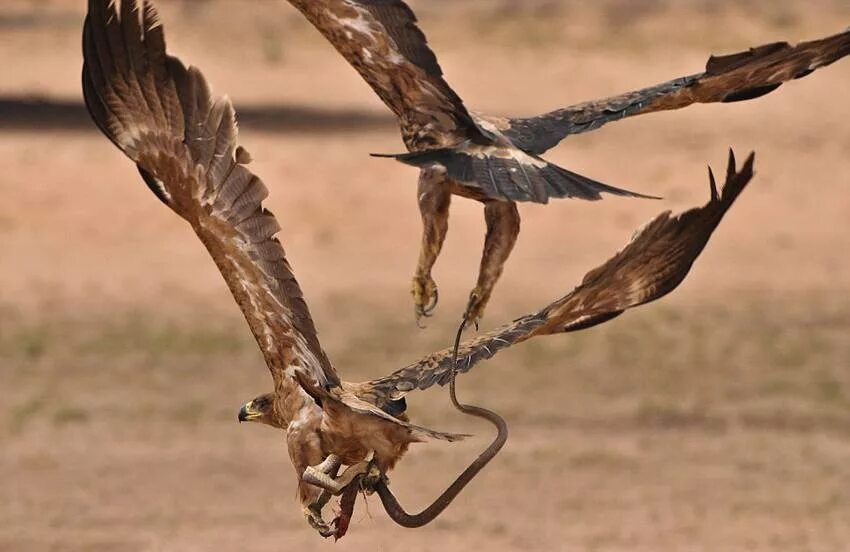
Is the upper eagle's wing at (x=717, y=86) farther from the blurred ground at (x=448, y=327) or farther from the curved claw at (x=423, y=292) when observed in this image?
the blurred ground at (x=448, y=327)

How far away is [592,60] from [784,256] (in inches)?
318

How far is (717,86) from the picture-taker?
718 centimetres

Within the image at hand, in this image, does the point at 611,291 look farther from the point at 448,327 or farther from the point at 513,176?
the point at 448,327

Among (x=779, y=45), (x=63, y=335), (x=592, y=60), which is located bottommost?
(x=63, y=335)

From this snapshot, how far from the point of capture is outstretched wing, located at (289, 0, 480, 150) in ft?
22.7

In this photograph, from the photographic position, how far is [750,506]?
13.1m

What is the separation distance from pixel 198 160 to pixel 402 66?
4.61ft

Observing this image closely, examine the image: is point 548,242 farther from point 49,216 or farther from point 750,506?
point 750,506

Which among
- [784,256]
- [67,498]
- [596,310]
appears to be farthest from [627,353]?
[596,310]

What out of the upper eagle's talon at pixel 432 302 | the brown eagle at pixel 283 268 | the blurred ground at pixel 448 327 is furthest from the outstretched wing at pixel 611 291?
the blurred ground at pixel 448 327

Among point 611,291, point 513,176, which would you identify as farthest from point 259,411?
point 513,176

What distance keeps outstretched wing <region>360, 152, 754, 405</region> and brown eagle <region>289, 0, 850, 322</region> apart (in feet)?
1.37

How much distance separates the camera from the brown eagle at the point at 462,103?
6855 mm

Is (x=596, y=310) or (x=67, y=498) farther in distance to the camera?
(x=67, y=498)
